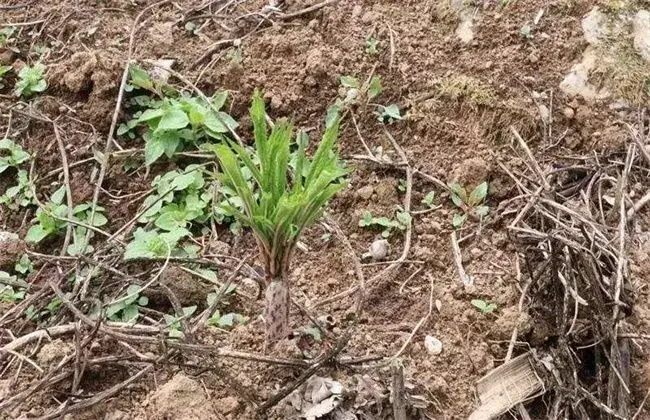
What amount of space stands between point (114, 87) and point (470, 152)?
1319 millimetres

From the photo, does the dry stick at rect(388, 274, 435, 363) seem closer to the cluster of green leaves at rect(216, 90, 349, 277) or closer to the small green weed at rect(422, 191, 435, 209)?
the small green weed at rect(422, 191, 435, 209)

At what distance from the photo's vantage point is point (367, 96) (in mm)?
2652

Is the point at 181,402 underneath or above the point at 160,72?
underneath

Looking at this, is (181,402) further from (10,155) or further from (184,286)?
(10,155)

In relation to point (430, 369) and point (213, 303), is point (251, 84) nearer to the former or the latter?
point (213, 303)

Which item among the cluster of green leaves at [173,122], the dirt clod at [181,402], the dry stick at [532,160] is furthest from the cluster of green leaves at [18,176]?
the dry stick at [532,160]

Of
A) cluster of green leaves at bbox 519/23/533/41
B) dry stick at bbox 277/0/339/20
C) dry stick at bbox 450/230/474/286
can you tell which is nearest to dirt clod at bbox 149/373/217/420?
dry stick at bbox 450/230/474/286

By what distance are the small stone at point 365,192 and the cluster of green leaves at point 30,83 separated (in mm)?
1299

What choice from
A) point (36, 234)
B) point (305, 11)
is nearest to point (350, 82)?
point (305, 11)

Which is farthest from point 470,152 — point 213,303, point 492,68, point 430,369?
point 213,303

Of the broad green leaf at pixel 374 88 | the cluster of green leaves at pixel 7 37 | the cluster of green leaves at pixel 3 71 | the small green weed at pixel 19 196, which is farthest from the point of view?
the cluster of green leaves at pixel 7 37

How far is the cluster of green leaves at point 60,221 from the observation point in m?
2.36

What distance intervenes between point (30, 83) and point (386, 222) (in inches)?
58.8

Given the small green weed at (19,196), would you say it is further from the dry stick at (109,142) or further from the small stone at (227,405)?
the small stone at (227,405)
